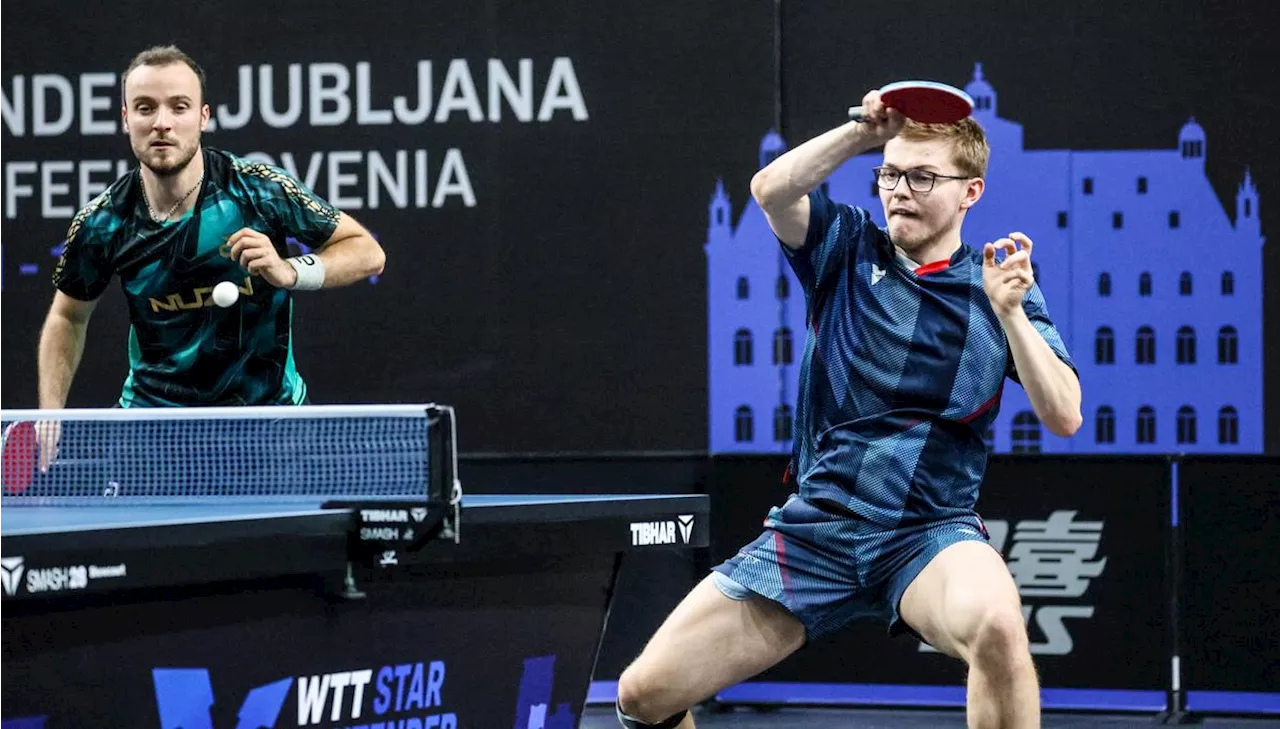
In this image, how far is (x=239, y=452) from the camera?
156 inches

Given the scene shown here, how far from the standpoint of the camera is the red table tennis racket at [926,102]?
3682 millimetres

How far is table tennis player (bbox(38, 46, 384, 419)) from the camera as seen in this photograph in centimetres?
504

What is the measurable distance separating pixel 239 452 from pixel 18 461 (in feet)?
2.03

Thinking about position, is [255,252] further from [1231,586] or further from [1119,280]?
[1231,586]

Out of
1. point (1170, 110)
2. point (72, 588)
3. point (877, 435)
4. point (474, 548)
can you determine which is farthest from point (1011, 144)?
point (72, 588)

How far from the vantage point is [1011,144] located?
7.31 m

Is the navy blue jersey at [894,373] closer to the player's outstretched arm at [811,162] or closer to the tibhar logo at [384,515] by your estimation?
the player's outstretched arm at [811,162]

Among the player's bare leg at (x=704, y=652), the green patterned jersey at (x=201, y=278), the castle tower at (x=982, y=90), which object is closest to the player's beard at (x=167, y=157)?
the green patterned jersey at (x=201, y=278)

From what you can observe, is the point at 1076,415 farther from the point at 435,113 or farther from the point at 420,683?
the point at 435,113

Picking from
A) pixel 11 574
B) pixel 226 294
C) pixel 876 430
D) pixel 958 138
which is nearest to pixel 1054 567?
pixel 876 430

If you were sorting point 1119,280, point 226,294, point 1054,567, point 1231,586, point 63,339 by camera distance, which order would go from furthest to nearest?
1. point 1119,280
2. point 1054,567
3. point 1231,586
4. point 63,339
5. point 226,294

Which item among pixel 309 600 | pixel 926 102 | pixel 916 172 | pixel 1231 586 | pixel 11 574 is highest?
pixel 926 102

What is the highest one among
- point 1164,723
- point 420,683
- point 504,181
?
point 504,181

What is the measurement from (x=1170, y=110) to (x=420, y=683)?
4.57 meters
